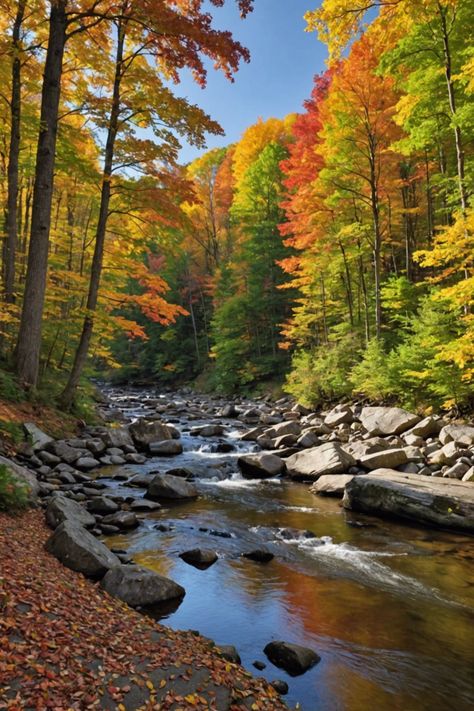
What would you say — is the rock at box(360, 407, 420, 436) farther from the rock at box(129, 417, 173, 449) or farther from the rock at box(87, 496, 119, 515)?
the rock at box(87, 496, 119, 515)

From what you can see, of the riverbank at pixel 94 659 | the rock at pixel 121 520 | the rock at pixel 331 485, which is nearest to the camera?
the riverbank at pixel 94 659

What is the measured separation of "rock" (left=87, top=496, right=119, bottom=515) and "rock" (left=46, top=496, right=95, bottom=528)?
1.96 ft

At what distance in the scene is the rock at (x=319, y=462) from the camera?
10773mm

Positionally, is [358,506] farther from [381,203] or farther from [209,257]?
[209,257]

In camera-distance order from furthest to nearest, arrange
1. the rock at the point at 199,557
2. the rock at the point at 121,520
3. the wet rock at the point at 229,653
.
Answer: the rock at the point at 121,520, the rock at the point at 199,557, the wet rock at the point at 229,653

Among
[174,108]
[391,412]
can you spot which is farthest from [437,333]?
[174,108]

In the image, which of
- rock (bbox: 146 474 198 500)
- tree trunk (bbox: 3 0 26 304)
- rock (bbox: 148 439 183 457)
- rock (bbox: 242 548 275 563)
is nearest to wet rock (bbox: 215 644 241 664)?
rock (bbox: 242 548 275 563)

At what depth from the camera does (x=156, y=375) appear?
41219mm

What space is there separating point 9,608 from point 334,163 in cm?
1678

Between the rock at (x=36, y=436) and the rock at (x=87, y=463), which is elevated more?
the rock at (x=36, y=436)

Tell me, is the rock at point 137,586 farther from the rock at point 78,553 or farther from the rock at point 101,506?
the rock at point 101,506

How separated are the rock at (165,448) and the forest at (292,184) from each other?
106 inches

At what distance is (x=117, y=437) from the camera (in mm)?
12648

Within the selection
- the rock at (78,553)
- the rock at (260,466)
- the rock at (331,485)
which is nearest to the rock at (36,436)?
the rock at (78,553)
